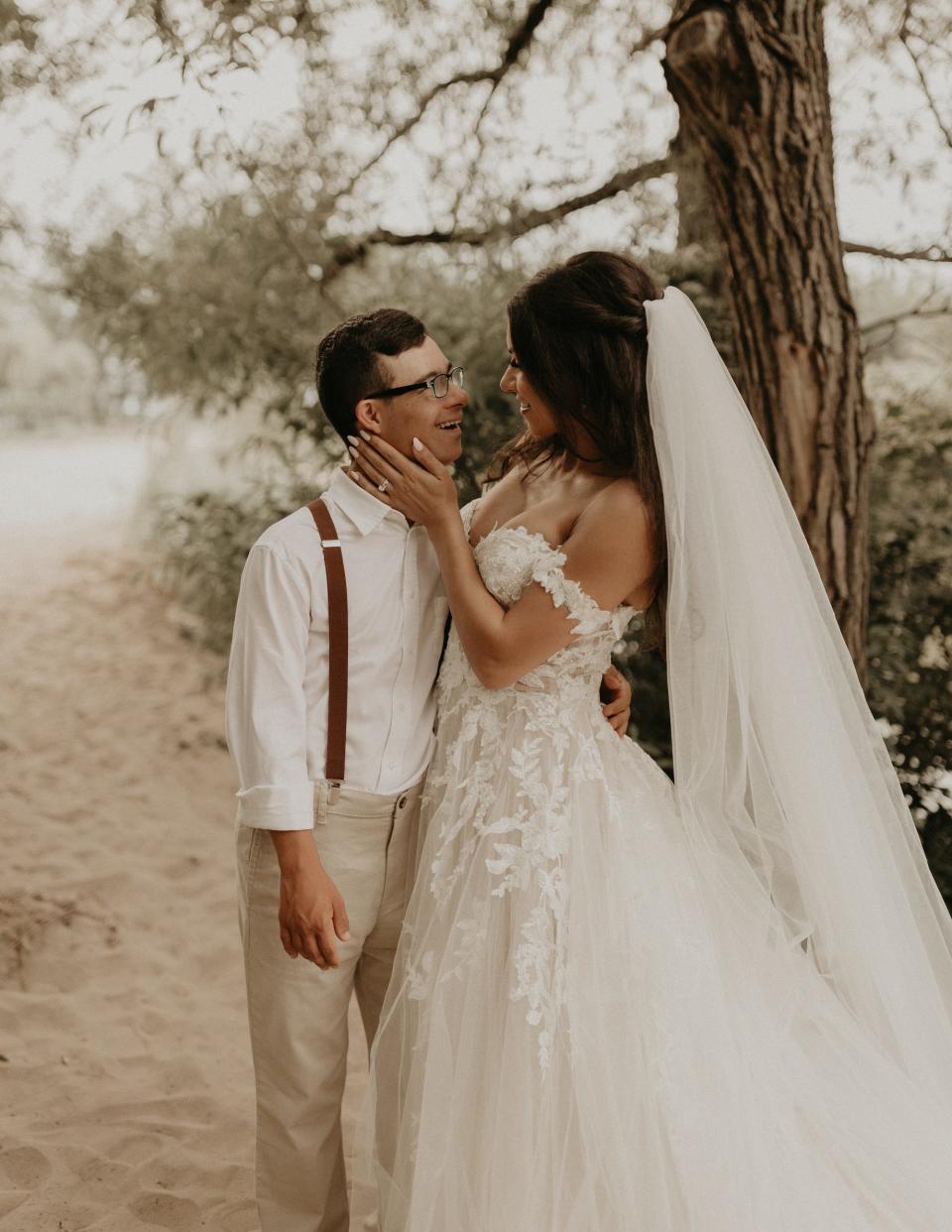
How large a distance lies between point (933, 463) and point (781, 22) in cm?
216

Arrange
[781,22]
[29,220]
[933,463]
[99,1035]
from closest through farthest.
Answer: [781,22], [99,1035], [933,463], [29,220]

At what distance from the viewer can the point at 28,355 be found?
2420cm

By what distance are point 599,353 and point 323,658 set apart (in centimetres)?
78

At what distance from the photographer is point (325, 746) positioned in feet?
6.90

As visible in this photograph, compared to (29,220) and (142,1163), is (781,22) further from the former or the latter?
(29,220)

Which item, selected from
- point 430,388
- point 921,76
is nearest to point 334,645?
point 430,388

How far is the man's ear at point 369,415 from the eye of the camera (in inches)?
84.4

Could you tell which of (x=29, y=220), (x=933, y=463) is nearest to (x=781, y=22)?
(x=933, y=463)

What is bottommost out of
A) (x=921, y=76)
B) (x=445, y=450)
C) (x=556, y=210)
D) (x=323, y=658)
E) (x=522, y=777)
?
(x=522, y=777)

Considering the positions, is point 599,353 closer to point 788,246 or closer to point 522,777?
point 522,777

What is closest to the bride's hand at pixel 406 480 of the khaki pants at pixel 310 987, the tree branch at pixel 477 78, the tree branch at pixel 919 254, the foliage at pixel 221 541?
the khaki pants at pixel 310 987

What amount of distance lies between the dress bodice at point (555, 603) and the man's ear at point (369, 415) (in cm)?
31

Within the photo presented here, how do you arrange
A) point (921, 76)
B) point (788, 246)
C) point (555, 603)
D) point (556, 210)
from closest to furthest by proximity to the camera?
point (555, 603) → point (788, 246) → point (921, 76) → point (556, 210)

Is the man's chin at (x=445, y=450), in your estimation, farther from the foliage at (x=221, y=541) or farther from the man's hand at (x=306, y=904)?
the foliage at (x=221, y=541)
